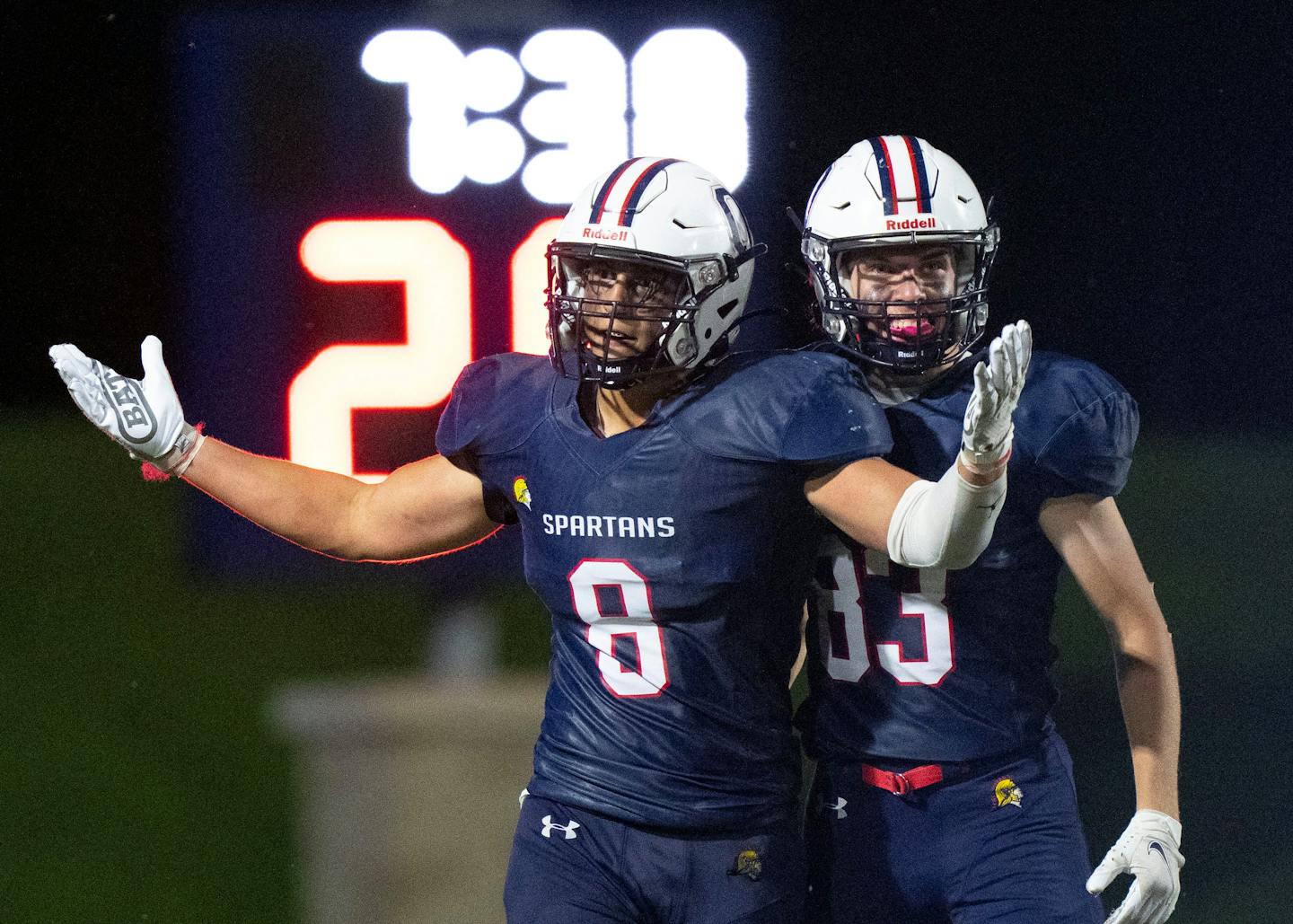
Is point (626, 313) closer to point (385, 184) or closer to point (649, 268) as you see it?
point (649, 268)

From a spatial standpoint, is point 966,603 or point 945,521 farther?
point 966,603

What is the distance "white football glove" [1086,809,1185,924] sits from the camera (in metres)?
1.74

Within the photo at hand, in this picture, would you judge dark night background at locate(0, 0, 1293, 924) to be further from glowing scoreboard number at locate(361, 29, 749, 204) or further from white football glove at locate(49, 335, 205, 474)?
white football glove at locate(49, 335, 205, 474)

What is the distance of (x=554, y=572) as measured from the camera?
1.70 metres

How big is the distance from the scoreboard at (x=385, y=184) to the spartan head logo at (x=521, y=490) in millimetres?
755

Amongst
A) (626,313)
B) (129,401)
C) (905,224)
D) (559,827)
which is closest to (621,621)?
(559,827)

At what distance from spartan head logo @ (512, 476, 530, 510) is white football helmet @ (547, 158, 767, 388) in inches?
4.8

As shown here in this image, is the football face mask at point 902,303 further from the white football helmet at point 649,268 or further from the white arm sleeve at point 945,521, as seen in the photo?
the white arm sleeve at point 945,521

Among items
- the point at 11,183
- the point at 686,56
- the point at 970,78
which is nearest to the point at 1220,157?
the point at 970,78

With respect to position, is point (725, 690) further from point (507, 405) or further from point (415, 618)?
point (415, 618)

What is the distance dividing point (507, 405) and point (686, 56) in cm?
94

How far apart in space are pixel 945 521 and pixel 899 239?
0.40m

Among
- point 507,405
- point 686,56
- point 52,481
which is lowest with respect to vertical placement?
point 52,481

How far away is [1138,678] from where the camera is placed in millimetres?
1798
